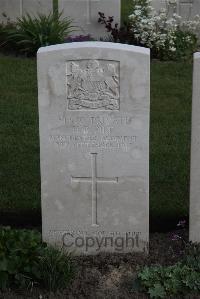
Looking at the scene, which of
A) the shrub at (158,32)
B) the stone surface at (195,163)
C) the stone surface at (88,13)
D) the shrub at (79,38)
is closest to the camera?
the stone surface at (195,163)

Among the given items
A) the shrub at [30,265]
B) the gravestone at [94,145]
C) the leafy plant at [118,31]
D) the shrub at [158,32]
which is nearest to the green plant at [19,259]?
the shrub at [30,265]

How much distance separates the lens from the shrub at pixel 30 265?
5.41 meters

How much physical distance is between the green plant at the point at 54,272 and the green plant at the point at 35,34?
20.9 ft

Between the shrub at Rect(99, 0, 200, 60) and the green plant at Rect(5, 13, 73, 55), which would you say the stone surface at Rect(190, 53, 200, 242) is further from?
the green plant at Rect(5, 13, 73, 55)

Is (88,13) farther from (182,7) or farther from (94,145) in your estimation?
(94,145)

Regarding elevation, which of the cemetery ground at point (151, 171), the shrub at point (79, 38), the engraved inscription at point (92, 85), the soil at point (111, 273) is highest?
the shrub at point (79, 38)

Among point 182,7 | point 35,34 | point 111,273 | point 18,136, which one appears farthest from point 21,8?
point 111,273

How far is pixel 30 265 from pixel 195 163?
1.49m

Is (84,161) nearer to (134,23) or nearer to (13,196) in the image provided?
(13,196)

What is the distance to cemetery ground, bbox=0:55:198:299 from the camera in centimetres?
572

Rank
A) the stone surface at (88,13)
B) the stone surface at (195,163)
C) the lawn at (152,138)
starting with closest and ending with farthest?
the stone surface at (195,163) → the lawn at (152,138) → the stone surface at (88,13)

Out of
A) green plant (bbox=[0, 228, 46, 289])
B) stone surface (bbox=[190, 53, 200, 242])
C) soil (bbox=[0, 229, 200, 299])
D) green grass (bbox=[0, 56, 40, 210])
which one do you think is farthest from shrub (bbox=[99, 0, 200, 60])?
green plant (bbox=[0, 228, 46, 289])

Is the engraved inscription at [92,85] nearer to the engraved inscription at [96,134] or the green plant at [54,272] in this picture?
Answer: the engraved inscription at [96,134]

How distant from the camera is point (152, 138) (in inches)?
333
